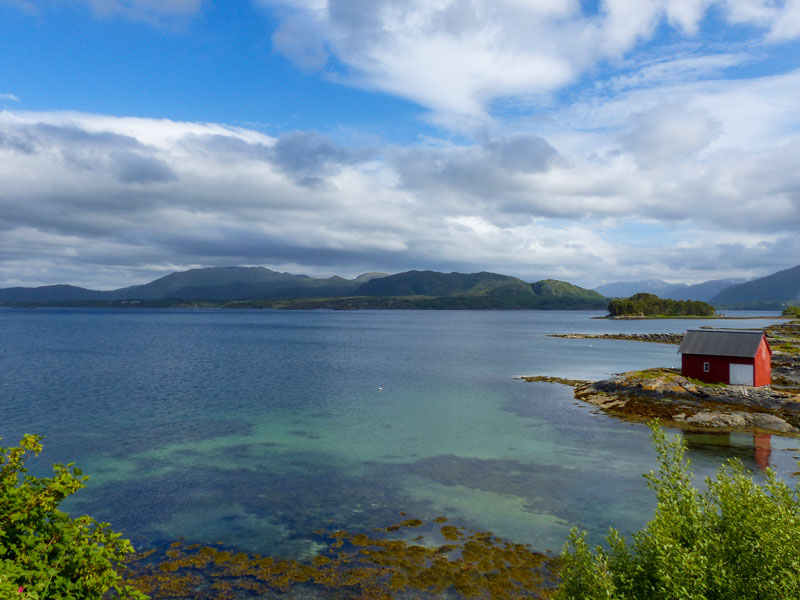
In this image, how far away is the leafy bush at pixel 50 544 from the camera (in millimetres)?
11227

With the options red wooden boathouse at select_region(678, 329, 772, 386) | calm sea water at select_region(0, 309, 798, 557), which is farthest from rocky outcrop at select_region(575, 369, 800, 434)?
calm sea water at select_region(0, 309, 798, 557)

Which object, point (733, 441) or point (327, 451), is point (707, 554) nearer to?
point (327, 451)

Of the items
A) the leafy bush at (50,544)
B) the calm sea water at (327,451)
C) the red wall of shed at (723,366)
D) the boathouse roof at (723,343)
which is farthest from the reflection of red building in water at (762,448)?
the leafy bush at (50,544)

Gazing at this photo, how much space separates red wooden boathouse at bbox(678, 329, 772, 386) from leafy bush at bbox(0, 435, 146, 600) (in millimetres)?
71777

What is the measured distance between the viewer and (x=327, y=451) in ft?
143

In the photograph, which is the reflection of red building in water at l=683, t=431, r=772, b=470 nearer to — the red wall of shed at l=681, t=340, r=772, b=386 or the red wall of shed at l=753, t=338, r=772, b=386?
the red wall of shed at l=681, t=340, r=772, b=386

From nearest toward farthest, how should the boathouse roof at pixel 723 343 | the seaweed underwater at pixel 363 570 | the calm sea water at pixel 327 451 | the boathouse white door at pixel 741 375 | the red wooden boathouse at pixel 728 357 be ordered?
the seaweed underwater at pixel 363 570 → the calm sea water at pixel 327 451 → the boathouse roof at pixel 723 343 → the red wooden boathouse at pixel 728 357 → the boathouse white door at pixel 741 375

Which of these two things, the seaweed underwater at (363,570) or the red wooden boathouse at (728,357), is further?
the red wooden boathouse at (728,357)

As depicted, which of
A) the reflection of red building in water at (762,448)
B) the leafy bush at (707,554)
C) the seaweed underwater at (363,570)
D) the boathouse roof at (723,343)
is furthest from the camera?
the boathouse roof at (723,343)

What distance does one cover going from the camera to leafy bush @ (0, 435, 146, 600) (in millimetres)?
11227

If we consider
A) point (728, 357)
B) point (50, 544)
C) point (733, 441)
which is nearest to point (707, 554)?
point (50, 544)

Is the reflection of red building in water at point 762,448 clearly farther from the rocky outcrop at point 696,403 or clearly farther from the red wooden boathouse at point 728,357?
the red wooden boathouse at point 728,357

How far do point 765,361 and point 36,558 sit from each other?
79670mm

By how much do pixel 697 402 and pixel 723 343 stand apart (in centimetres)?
1195
